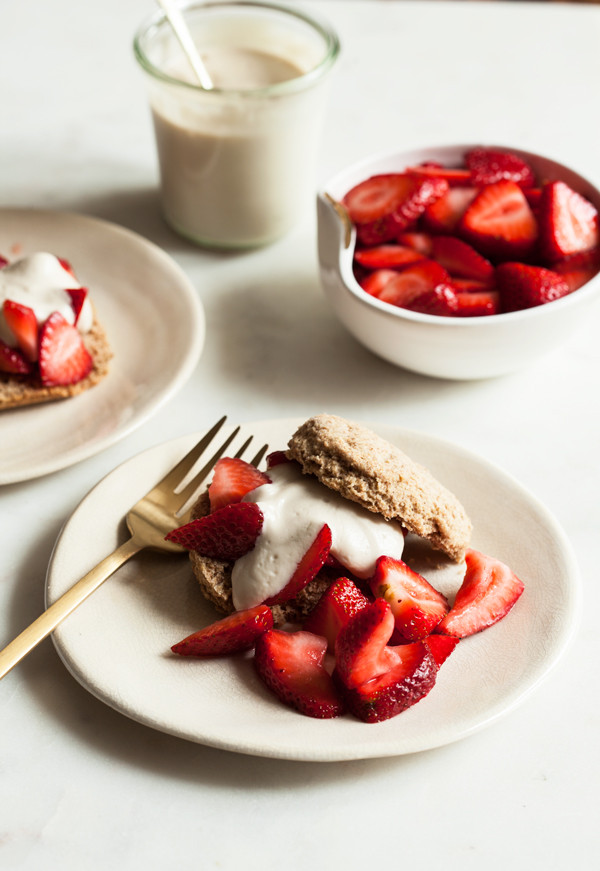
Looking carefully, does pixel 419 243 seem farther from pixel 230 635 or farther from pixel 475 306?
pixel 230 635

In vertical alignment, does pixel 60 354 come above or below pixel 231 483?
below

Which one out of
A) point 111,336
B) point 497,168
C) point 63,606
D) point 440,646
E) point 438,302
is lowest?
point 111,336

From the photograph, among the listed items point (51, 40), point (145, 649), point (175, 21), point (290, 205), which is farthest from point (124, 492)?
point (51, 40)

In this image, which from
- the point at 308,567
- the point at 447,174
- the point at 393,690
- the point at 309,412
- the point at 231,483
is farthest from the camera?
the point at 447,174

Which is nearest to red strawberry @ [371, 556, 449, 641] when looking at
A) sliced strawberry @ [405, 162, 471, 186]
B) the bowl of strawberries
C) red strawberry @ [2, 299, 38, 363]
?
the bowl of strawberries

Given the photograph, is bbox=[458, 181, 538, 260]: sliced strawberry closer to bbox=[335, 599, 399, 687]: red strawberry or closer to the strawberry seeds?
the strawberry seeds

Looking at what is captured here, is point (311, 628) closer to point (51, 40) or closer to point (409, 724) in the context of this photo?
point (409, 724)

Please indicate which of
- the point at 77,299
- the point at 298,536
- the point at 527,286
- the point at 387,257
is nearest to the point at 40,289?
the point at 77,299
